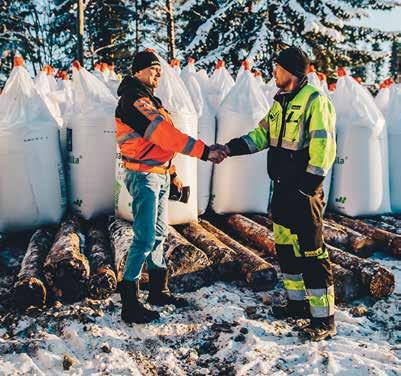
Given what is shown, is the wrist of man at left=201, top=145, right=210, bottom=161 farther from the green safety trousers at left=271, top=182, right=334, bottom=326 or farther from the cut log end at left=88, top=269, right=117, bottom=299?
the cut log end at left=88, top=269, right=117, bottom=299

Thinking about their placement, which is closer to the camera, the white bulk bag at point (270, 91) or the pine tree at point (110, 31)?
the white bulk bag at point (270, 91)

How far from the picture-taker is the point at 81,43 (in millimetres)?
13117

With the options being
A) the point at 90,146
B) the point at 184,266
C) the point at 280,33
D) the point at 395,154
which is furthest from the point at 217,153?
the point at 280,33

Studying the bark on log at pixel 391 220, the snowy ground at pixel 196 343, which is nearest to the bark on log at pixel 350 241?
the bark on log at pixel 391 220

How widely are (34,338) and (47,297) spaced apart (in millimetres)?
532

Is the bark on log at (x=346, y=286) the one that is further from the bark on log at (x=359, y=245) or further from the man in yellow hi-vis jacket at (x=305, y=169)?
the bark on log at (x=359, y=245)

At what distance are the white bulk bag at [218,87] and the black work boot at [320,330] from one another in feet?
10.7

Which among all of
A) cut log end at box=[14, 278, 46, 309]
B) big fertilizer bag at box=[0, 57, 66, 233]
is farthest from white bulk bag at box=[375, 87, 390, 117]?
cut log end at box=[14, 278, 46, 309]

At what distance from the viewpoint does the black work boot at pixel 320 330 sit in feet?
10.1

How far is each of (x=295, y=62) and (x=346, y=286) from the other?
1.85 meters

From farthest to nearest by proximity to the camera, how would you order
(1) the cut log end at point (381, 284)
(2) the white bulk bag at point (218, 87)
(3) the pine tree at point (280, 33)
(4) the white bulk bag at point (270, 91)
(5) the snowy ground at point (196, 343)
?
1. (3) the pine tree at point (280, 33)
2. (4) the white bulk bag at point (270, 91)
3. (2) the white bulk bag at point (218, 87)
4. (1) the cut log end at point (381, 284)
5. (5) the snowy ground at point (196, 343)

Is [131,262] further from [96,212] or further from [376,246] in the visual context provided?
[376,246]

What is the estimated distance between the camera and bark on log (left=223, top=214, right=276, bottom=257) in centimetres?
456

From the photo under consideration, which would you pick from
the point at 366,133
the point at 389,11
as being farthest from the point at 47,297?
the point at 389,11
